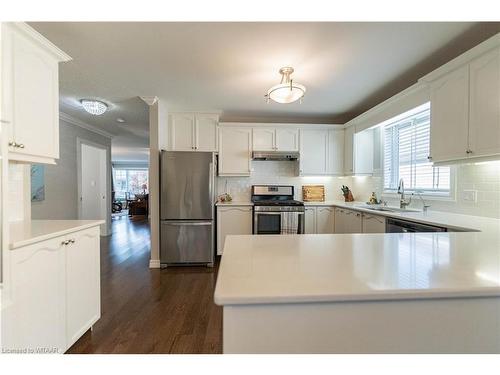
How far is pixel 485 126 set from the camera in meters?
1.70

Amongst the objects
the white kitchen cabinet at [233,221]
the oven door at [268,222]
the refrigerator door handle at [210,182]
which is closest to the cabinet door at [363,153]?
the oven door at [268,222]

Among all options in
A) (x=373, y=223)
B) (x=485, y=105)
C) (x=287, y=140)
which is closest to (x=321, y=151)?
(x=287, y=140)

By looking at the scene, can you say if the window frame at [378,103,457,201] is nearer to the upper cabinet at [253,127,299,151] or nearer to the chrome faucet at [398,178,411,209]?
the chrome faucet at [398,178,411,209]

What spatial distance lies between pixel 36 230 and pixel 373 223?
3.07 metres

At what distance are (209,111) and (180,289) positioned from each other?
2584mm

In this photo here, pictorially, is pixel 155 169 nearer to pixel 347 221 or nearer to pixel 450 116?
pixel 347 221

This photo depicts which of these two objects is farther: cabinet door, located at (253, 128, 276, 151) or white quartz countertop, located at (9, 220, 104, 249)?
cabinet door, located at (253, 128, 276, 151)

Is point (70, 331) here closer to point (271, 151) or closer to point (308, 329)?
point (308, 329)

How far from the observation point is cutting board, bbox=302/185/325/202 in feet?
13.5

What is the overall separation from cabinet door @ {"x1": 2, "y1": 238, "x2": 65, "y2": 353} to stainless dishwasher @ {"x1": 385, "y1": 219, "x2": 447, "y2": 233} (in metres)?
2.72

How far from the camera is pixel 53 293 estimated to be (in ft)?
4.63

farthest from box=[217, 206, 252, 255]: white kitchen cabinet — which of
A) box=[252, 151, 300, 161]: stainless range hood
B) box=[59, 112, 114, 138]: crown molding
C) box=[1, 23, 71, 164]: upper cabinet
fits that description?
box=[59, 112, 114, 138]: crown molding

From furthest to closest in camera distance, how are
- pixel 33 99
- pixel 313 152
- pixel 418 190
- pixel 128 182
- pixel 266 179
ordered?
pixel 128 182 → pixel 266 179 → pixel 313 152 → pixel 418 190 → pixel 33 99
